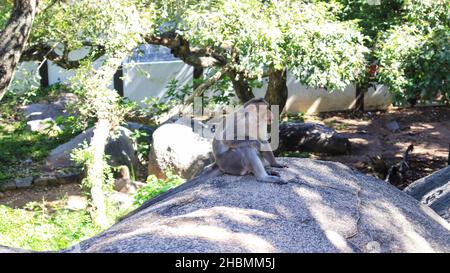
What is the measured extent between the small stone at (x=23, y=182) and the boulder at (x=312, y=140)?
5.08m

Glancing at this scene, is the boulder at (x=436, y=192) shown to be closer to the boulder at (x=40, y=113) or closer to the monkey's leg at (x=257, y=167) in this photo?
the monkey's leg at (x=257, y=167)

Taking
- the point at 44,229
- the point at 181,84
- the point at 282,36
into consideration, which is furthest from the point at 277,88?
the point at 44,229

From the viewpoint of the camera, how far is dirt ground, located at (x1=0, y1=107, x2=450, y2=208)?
37.9 ft

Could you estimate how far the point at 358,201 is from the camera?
5.76 metres

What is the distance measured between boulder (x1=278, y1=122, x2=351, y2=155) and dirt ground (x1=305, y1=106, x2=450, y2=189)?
0.76ft

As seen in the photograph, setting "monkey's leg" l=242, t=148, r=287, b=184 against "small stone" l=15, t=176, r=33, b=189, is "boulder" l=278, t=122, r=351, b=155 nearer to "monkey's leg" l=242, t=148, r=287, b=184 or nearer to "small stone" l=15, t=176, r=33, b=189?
"small stone" l=15, t=176, r=33, b=189

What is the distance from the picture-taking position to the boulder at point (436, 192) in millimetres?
7056

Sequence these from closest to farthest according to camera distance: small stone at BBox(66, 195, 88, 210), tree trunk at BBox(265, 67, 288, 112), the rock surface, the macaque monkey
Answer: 1. the rock surface
2. the macaque monkey
3. small stone at BBox(66, 195, 88, 210)
4. tree trunk at BBox(265, 67, 288, 112)

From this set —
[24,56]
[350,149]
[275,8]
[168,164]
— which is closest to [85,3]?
[24,56]

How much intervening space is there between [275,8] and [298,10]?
1.13ft

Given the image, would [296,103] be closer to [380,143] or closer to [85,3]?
[380,143]

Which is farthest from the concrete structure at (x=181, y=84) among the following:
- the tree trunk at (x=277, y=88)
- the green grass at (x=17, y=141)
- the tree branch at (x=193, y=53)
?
the tree branch at (x=193, y=53)

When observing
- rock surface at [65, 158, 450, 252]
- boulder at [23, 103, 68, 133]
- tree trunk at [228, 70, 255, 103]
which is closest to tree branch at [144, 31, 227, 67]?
tree trunk at [228, 70, 255, 103]

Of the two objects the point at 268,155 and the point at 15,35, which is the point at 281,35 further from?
the point at 15,35
